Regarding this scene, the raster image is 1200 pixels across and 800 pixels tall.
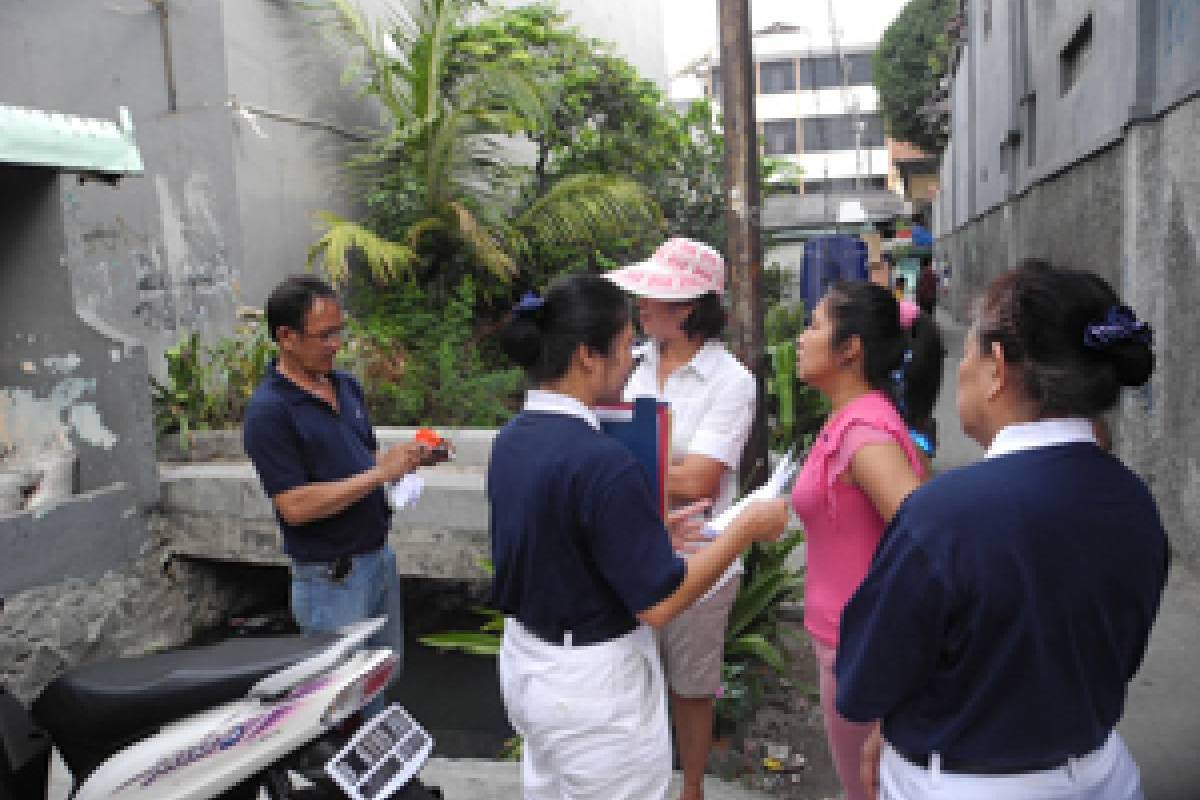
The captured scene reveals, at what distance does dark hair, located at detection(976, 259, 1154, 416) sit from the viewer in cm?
143

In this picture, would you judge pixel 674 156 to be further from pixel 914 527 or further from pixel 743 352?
pixel 914 527

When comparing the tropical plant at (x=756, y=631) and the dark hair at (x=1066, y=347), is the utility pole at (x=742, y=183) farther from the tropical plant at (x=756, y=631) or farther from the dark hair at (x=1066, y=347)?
the dark hair at (x=1066, y=347)

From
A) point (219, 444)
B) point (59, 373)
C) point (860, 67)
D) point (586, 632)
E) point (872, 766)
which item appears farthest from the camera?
point (860, 67)

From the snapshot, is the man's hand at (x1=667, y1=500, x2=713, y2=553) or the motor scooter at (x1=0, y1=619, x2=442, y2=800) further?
the man's hand at (x1=667, y1=500, x2=713, y2=553)

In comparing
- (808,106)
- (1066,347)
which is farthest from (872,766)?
(808,106)

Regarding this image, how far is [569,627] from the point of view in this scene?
198 centimetres

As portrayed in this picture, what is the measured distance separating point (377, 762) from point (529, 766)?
436 millimetres

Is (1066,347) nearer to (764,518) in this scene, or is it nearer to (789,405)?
(764,518)

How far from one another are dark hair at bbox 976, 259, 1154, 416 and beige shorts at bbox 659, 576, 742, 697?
1.67 meters

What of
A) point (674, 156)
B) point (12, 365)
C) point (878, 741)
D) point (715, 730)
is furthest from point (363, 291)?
point (878, 741)

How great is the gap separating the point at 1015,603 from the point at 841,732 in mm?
1046

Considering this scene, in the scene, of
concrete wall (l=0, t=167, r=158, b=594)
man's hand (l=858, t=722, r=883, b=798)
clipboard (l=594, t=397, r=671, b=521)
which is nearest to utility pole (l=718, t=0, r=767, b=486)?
clipboard (l=594, t=397, r=671, b=521)

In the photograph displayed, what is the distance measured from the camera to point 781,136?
50.4m

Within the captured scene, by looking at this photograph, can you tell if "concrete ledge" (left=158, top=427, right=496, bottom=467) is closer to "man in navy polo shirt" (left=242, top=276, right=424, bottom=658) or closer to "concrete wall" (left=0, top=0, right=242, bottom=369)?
"concrete wall" (left=0, top=0, right=242, bottom=369)
